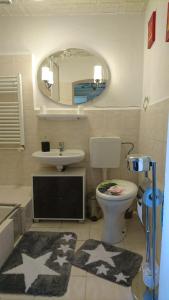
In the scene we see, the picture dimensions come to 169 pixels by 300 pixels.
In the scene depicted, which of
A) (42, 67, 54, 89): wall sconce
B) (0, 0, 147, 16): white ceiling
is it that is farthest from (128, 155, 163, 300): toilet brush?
(0, 0, 147, 16): white ceiling

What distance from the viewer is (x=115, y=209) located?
1904 mm

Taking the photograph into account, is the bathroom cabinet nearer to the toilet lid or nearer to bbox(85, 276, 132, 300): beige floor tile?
the toilet lid

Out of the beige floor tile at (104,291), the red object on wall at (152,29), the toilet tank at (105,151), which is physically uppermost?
the red object on wall at (152,29)

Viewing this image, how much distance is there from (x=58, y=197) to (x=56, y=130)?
80cm

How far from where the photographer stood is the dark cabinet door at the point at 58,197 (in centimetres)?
228

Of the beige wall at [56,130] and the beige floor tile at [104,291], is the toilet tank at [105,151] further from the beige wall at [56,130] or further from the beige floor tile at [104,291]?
the beige floor tile at [104,291]

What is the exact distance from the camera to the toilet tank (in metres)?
2.29

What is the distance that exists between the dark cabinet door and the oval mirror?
0.93 meters

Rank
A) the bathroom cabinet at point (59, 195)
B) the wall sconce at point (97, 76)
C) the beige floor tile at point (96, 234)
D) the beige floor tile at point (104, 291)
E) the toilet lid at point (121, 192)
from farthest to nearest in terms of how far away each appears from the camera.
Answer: the wall sconce at point (97, 76) < the bathroom cabinet at point (59, 195) < the beige floor tile at point (96, 234) < the toilet lid at point (121, 192) < the beige floor tile at point (104, 291)

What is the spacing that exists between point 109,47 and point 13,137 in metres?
1.53

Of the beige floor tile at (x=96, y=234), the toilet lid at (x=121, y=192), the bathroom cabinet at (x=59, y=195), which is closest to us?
the toilet lid at (x=121, y=192)

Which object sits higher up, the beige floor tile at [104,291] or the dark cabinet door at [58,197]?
the dark cabinet door at [58,197]

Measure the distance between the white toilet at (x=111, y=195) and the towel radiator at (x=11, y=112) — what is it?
881mm

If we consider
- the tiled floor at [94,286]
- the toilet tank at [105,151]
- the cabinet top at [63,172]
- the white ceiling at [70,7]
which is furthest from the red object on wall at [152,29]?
the tiled floor at [94,286]
